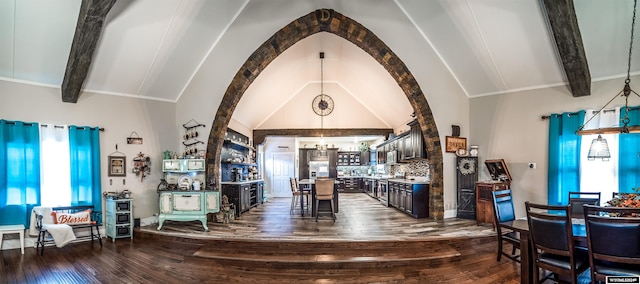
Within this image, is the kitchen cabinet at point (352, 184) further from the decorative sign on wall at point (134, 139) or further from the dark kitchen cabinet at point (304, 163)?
the decorative sign on wall at point (134, 139)

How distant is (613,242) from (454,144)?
153 inches

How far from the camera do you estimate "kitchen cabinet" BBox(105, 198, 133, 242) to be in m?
5.03

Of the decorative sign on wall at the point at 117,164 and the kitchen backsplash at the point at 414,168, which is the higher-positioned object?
the decorative sign on wall at the point at 117,164

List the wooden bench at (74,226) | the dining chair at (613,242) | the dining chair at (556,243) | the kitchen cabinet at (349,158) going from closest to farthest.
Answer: the dining chair at (613,242) → the dining chair at (556,243) → the wooden bench at (74,226) → the kitchen cabinet at (349,158)

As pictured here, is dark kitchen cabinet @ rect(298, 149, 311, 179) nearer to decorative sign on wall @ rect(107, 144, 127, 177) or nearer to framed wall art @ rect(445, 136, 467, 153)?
framed wall art @ rect(445, 136, 467, 153)

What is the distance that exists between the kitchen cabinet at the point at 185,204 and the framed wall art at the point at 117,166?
95 cm

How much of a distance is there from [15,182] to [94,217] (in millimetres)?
1245

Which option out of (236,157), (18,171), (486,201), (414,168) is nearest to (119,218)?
(18,171)

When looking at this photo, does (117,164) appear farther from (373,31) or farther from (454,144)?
(454,144)

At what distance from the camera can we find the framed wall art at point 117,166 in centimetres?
540

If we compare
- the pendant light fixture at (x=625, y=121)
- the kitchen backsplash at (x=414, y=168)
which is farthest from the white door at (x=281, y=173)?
the pendant light fixture at (x=625, y=121)

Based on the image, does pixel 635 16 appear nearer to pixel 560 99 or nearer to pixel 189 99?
pixel 560 99

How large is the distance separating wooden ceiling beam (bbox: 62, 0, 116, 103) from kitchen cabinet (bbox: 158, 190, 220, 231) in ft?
7.72

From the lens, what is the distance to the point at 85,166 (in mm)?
5125
